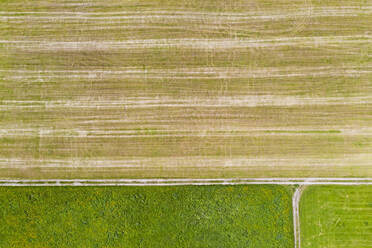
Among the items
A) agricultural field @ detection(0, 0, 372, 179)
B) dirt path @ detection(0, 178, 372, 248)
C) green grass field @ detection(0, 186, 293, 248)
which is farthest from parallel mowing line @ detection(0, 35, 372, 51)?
green grass field @ detection(0, 186, 293, 248)

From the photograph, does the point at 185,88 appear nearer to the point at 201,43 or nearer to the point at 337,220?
the point at 201,43

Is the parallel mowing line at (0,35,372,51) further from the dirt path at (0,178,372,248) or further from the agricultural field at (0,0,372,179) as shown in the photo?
the dirt path at (0,178,372,248)

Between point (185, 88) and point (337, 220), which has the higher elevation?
point (185, 88)

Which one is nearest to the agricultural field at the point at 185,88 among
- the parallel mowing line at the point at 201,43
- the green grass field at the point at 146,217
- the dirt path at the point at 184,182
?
the parallel mowing line at the point at 201,43

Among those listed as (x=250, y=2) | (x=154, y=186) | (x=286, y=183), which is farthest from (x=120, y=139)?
(x=250, y=2)

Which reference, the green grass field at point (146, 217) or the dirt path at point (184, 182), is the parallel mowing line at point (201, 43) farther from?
the green grass field at point (146, 217)

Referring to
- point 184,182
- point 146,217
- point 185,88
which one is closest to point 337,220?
point 184,182

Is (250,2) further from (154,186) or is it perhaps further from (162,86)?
(154,186)
